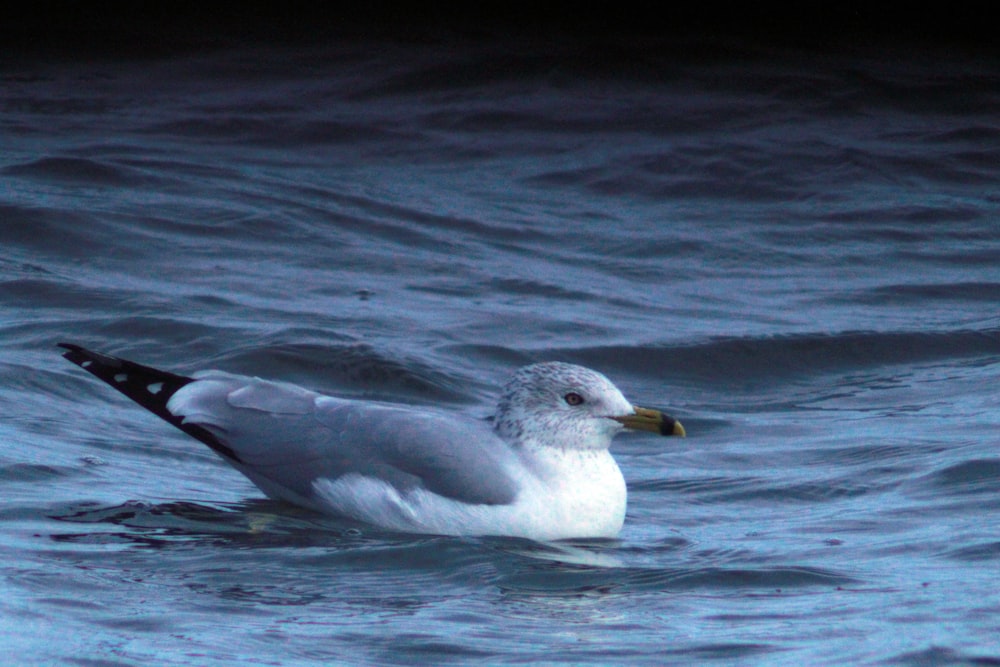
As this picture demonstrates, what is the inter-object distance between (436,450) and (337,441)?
1.30 ft

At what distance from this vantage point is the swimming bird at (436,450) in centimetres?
548

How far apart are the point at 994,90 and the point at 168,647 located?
13918 millimetres

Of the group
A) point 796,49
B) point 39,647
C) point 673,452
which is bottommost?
point 673,452

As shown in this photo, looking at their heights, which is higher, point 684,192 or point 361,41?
point 361,41

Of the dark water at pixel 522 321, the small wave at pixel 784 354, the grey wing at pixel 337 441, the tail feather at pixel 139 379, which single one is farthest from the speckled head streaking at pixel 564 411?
the small wave at pixel 784 354

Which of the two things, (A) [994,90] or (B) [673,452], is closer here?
(B) [673,452]

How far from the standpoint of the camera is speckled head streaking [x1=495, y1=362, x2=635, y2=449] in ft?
18.9

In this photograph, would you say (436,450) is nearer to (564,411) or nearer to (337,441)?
(337,441)

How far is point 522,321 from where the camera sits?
9.52 metres

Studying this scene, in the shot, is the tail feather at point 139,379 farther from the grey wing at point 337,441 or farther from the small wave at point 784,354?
the small wave at point 784,354

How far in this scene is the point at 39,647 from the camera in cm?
378

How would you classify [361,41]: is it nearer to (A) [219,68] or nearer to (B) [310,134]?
(A) [219,68]

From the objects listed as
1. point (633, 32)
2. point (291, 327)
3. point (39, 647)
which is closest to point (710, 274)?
point (291, 327)

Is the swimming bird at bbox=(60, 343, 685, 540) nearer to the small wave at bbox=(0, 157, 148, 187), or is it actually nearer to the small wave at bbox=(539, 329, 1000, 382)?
the small wave at bbox=(539, 329, 1000, 382)
